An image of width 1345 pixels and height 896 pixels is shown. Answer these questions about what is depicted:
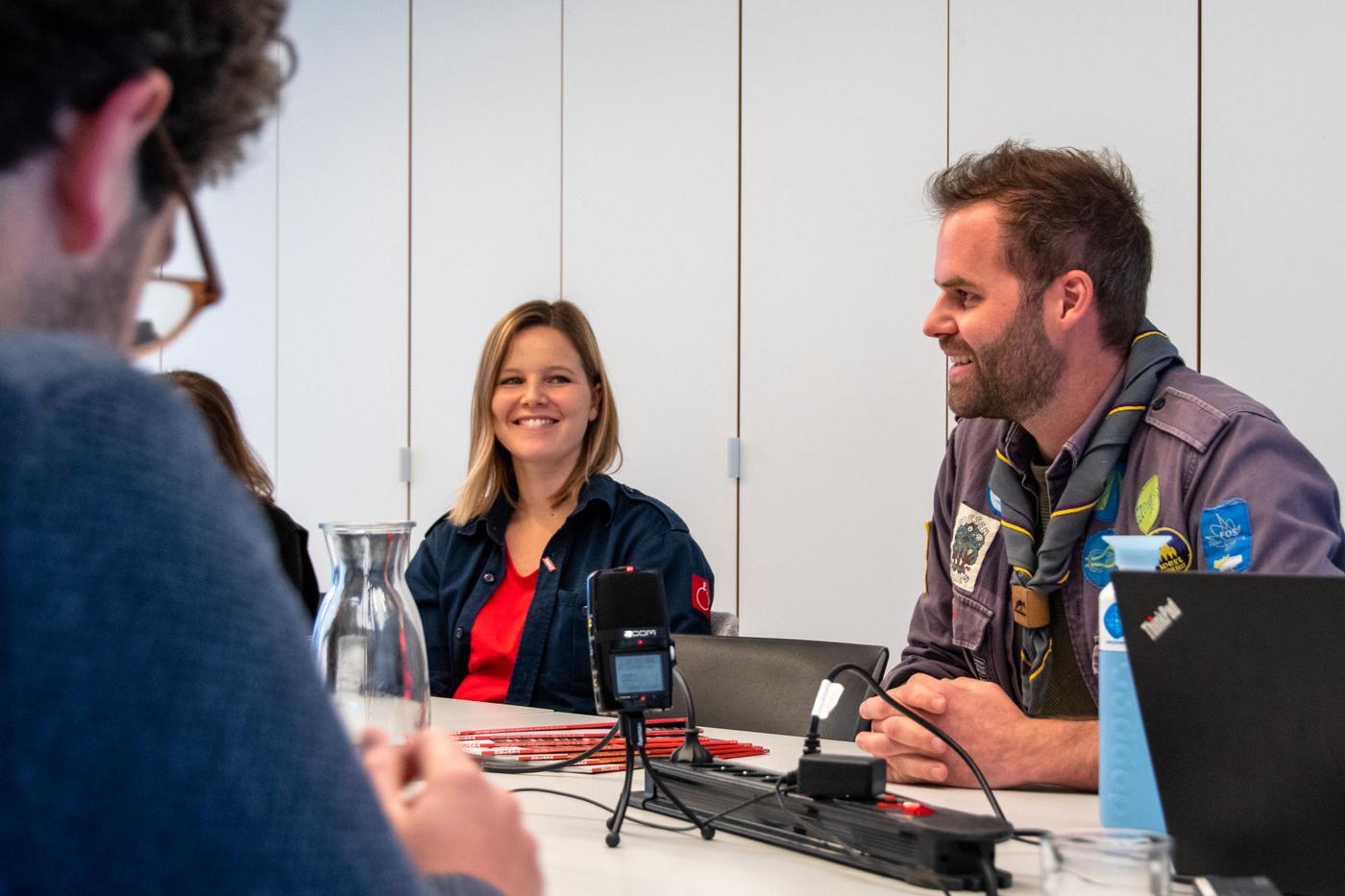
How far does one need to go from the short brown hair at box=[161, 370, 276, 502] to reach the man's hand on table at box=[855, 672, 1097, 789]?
1443mm

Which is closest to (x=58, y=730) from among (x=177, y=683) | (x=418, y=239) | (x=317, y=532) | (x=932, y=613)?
(x=177, y=683)

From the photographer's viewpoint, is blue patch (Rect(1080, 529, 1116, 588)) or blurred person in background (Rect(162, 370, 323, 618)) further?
blurred person in background (Rect(162, 370, 323, 618))

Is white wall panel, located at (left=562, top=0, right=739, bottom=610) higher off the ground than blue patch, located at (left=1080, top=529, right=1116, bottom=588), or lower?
higher

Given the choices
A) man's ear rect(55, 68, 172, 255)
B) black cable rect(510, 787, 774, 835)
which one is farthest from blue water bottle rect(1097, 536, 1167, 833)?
man's ear rect(55, 68, 172, 255)

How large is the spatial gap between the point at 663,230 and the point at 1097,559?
2.16 m

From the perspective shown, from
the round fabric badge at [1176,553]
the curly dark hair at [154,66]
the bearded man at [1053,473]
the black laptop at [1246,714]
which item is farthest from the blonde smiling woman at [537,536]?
the curly dark hair at [154,66]

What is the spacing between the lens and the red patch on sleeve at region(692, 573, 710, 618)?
2605 mm

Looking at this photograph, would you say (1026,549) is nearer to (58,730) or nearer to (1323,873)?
(1323,873)

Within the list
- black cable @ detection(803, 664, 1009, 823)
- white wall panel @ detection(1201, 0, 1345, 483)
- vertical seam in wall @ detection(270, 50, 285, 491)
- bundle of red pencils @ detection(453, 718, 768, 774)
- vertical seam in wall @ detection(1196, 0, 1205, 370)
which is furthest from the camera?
vertical seam in wall @ detection(270, 50, 285, 491)

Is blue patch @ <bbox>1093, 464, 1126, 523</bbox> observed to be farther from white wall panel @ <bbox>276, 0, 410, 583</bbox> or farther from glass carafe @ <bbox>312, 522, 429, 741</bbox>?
white wall panel @ <bbox>276, 0, 410, 583</bbox>

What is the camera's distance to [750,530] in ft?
11.6

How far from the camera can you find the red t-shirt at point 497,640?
8.60ft

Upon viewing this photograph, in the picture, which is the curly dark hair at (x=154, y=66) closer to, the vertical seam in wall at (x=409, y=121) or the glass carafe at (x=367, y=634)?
the glass carafe at (x=367, y=634)

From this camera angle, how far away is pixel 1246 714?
96 centimetres
